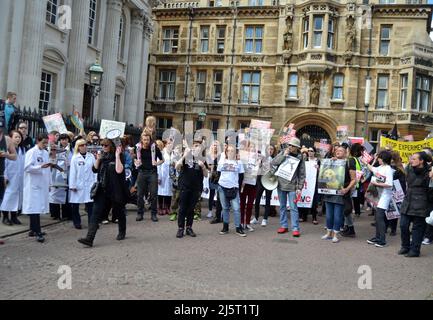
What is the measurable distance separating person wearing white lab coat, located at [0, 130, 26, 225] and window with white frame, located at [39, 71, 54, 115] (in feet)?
34.4

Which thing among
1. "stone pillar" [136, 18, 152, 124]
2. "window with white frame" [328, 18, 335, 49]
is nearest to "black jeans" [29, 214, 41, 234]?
"stone pillar" [136, 18, 152, 124]

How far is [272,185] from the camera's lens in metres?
10.7

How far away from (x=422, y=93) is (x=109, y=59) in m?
20.5

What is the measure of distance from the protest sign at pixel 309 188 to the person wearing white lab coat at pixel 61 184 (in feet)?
20.0

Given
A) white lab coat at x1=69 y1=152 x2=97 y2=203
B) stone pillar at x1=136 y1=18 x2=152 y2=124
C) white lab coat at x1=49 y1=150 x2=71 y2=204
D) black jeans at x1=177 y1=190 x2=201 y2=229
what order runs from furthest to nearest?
stone pillar at x1=136 y1=18 x2=152 y2=124
white lab coat at x1=49 y1=150 x2=71 y2=204
white lab coat at x1=69 y1=152 x2=97 y2=203
black jeans at x1=177 y1=190 x2=201 y2=229

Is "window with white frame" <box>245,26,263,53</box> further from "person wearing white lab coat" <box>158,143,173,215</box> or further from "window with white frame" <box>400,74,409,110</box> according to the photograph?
"person wearing white lab coat" <box>158,143,173,215</box>

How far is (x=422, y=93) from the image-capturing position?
97.3ft

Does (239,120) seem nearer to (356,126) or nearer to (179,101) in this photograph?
(179,101)

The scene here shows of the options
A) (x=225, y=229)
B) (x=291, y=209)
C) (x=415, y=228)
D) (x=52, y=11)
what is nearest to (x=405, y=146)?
(x=291, y=209)

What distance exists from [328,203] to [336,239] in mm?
773

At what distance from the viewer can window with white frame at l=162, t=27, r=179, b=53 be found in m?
35.1

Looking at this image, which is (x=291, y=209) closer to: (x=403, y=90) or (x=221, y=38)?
(x=403, y=90)

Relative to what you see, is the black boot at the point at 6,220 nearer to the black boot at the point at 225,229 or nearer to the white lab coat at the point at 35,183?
the white lab coat at the point at 35,183
